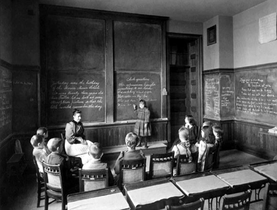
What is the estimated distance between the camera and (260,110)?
14.5ft

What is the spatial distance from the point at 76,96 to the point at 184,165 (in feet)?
9.38

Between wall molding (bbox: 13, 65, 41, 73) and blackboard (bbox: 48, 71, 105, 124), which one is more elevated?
wall molding (bbox: 13, 65, 41, 73)

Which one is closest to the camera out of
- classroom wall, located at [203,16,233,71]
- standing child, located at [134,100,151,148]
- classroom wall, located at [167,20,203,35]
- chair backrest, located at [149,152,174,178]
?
chair backrest, located at [149,152,174,178]

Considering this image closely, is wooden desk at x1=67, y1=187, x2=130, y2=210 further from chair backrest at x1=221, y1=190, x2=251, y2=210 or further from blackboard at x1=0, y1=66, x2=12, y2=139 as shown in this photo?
blackboard at x1=0, y1=66, x2=12, y2=139

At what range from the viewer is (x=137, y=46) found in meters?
4.86

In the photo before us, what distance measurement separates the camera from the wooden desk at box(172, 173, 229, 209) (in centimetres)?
159

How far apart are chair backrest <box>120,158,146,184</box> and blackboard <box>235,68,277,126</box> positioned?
324cm

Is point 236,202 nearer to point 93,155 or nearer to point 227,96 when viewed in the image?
point 93,155

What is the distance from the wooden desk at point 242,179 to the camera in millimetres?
1679

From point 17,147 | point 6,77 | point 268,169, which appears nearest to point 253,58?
point 268,169

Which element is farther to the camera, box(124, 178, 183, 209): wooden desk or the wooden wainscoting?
the wooden wainscoting

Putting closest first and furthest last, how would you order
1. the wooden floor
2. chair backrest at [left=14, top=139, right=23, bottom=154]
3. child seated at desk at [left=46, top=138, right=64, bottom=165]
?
child seated at desk at [left=46, top=138, right=64, bottom=165] → the wooden floor → chair backrest at [left=14, top=139, right=23, bottom=154]

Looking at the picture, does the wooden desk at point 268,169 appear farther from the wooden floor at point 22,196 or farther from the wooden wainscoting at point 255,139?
the wooden wainscoting at point 255,139

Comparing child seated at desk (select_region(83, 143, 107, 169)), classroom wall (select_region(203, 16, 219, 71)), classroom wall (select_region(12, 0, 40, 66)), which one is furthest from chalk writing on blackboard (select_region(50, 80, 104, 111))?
classroom wall (select_region(203, 16, 219, 71))
